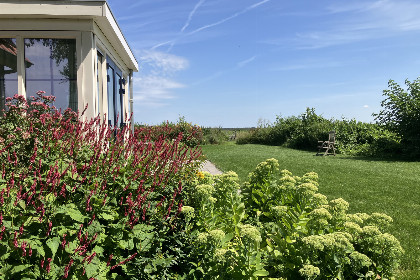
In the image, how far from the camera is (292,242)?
2.29 m

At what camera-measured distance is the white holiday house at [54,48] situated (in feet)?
15.4

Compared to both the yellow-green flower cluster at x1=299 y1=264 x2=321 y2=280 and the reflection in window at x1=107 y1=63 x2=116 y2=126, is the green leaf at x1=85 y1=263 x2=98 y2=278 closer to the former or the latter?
the yellow-green flower cluster at x1=299 y1=264 x2=321 y2=280

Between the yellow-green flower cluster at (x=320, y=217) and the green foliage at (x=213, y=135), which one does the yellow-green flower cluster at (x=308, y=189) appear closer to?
the yellow-green flower cluster at (x=320, y=217)

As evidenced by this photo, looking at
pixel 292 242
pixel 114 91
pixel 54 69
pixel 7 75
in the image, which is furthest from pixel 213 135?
pixel 292 242

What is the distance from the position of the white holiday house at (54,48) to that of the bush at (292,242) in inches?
124

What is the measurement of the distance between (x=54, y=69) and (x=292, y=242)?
15.4ft

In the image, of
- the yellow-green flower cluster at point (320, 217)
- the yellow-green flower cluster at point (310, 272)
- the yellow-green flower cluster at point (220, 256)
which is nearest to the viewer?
the yellow-green flower cluster at point (310, 272)

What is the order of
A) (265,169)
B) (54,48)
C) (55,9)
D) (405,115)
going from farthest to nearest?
(405,115), (54,48), (55,9), (265,169)

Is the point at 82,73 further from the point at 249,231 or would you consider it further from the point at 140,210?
the point at 249,231

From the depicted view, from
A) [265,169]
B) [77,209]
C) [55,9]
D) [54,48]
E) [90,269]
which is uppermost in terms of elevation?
[55,9]

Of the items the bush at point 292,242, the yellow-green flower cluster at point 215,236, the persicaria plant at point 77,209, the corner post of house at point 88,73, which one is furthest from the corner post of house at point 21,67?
the yellow-green flower cluster at point 215,236

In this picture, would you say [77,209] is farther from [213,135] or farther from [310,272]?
[213,135]

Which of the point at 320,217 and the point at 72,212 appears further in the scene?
the point at 320,217

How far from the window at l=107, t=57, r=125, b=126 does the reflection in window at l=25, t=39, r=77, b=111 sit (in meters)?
1.64
